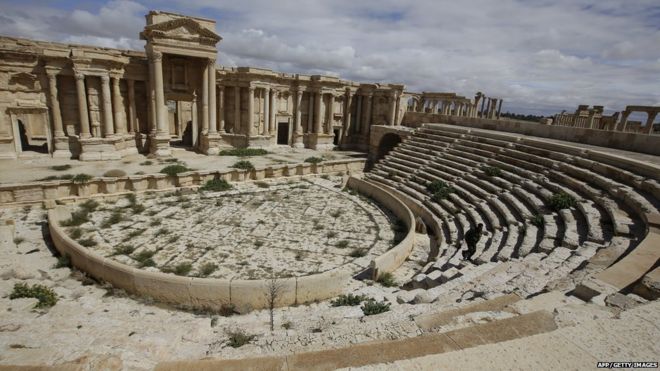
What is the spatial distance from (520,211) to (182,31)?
2052 cm

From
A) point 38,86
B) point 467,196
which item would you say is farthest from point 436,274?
point 38,86

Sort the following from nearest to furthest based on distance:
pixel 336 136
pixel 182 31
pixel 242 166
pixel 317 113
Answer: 1. pixel 242 166
2. pixel 182 31
3. pixel 317 113
4. pixel 336 136

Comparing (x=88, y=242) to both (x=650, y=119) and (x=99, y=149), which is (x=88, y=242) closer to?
(x=99, y=149)

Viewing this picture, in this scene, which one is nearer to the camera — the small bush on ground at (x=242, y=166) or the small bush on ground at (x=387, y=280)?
the small bush on ground at (x=387, y=280)

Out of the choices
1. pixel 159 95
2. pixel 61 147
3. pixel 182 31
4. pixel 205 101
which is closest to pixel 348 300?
pixel 159 95

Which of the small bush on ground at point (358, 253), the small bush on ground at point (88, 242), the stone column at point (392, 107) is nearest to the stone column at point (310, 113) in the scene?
the stone column at point (392, 107)

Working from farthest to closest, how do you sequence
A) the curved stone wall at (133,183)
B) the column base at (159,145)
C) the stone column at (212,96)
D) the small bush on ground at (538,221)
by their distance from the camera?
the stone column at (212,96)
the column base at (159,145)
the curved stone wall at (133,183)
the small bush on ground at (538,221)

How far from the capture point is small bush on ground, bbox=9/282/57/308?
7.89 metres

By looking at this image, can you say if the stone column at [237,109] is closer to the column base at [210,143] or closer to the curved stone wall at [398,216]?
the column base at [210,143]

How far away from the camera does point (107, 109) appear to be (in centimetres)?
2028

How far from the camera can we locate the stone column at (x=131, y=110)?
21984 millimetres

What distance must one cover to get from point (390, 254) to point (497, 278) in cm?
371

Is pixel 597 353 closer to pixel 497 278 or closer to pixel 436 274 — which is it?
pixel 497 278

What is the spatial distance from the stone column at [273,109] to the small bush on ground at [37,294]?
811 inches
